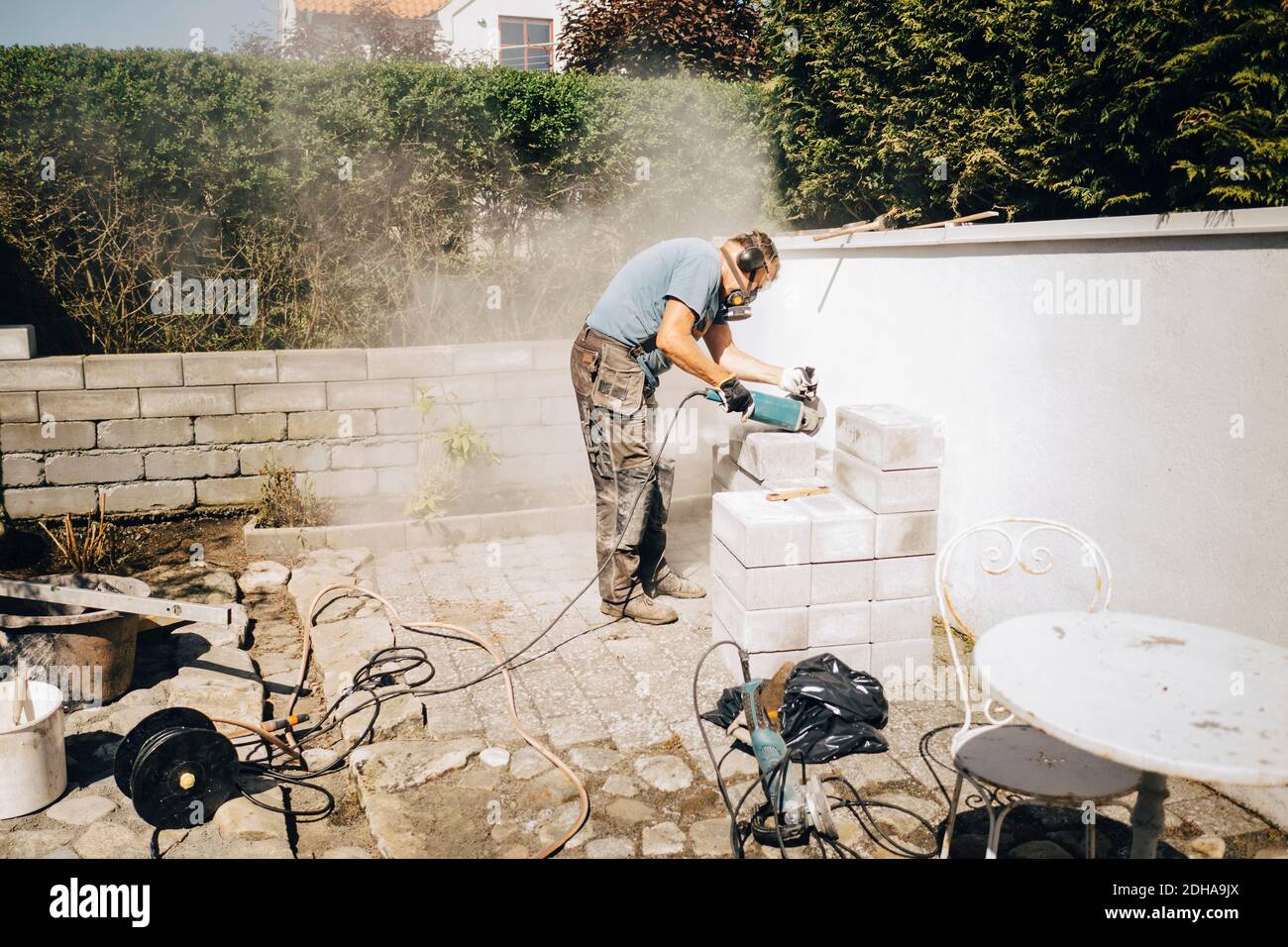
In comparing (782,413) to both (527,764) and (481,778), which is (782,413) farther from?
(481,778)

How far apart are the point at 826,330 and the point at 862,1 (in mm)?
2223

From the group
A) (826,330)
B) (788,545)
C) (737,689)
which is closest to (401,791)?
(737,689)

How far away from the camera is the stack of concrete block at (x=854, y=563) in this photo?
14.2 ft

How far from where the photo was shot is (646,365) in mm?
5238

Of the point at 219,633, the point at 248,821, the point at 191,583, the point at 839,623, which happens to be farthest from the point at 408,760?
the point at 191,583

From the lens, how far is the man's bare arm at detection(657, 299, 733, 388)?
4.82 meters

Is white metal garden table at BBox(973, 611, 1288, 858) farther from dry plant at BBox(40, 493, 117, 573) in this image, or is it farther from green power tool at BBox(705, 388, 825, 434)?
dry plant at BBox(40, 493, 117, 573)

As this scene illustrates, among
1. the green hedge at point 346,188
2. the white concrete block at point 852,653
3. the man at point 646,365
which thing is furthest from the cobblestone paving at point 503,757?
the green hedge at point 346,188

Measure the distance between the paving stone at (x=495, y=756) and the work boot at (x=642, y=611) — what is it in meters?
1.44

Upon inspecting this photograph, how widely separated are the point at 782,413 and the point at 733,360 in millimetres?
572

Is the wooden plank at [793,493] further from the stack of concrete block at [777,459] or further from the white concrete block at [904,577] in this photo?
the white concrete block at [904,577]

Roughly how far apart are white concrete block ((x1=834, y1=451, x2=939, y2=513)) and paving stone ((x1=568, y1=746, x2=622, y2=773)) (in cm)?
166

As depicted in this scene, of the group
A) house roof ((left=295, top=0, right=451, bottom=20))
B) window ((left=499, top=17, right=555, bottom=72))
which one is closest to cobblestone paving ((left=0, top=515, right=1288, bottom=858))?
window ((left=499, top=17, right=555, bottom=72))
